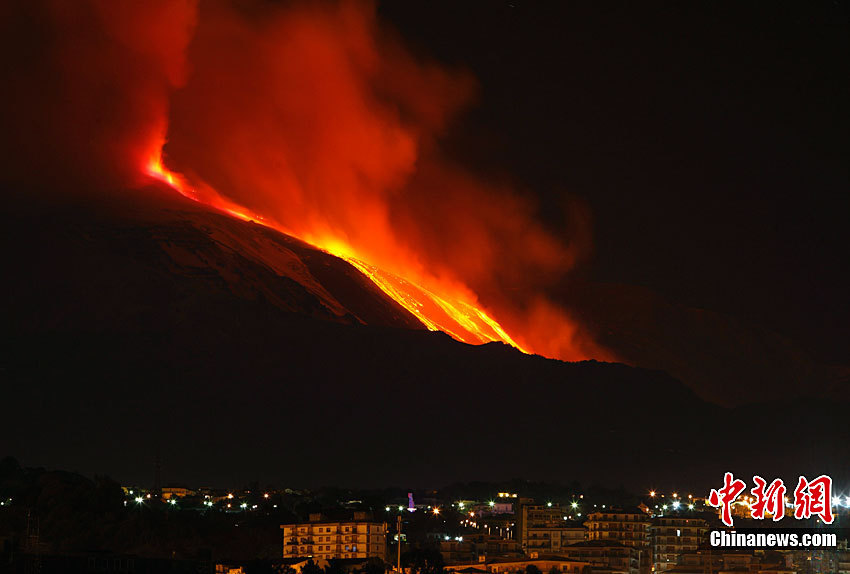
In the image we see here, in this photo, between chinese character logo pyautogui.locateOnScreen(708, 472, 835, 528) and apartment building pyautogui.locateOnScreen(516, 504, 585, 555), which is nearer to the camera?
chinese character logo pyautogui.locateOnScreen(708, 472, 835, 528)

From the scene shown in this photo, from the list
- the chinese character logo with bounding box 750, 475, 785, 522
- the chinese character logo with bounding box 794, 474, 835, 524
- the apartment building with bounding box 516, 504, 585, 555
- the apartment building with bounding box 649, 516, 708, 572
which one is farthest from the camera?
the apartment building with bounding box 516, 504, 585, 555

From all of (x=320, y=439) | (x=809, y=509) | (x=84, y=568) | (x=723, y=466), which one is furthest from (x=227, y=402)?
→ (x=809, y=509)

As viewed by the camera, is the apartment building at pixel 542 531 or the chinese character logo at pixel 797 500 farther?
the apartment building at pixel 542 531

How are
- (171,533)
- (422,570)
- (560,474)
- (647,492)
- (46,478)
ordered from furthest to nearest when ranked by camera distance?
(560,474), (647,492), (46,478), (171,533), (422,570)

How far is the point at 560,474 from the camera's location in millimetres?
192625

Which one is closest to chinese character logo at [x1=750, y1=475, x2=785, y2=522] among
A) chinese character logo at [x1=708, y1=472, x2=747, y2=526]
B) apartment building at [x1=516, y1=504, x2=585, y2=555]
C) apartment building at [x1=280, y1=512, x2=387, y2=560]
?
chinese character logo at [x1=708, y1=472, x2=747, y2=526]

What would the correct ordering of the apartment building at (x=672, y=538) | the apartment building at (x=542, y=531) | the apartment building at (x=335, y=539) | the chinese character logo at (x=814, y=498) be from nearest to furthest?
1. the chinese character logo at (x=814, y=498)
2. the apartment building at (x=335, y=539)
3. the apartment building at (x=672, y=538)
4. the apartment building at (x=542, y=531)

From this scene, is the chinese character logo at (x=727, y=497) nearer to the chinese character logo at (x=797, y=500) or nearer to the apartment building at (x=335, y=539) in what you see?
the chinese character logo at (x=797, y=500)

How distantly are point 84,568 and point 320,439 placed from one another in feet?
433

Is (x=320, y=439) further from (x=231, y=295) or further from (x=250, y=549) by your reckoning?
(x=250, y=549)

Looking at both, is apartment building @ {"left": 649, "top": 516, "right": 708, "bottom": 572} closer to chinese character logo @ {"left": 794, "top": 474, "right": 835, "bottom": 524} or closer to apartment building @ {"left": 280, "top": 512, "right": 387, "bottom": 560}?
apartment building @ {"left": 280, "top": 512, "right": 387, "bottom": 560}

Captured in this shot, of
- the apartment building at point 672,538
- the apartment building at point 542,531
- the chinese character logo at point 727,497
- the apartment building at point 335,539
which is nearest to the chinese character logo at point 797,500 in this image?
the chinese character logo at point 727,497

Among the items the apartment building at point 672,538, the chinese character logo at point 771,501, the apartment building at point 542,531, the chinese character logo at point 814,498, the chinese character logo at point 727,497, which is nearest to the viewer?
the chinese character logo at point 727,497

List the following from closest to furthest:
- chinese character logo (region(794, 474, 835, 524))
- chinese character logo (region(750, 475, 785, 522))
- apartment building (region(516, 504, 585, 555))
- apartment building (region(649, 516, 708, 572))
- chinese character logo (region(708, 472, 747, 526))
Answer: chinese character logo (region(708, 472, 747, 526)) < chinese character logo (region(794, 474, 835, 524)) < chinese character logo (region(750, 475, 785, 522)) < apartment building (region(649, 516, 708, 572)) < apartment building (region(516, 504, 585, 555))
